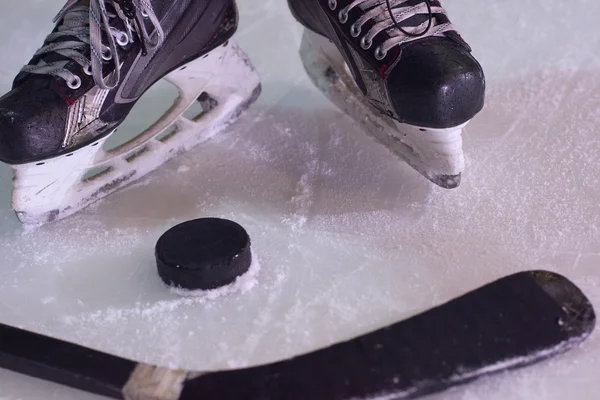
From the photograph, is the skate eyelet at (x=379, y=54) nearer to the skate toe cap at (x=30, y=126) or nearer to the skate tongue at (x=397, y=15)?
the skate tongue at (x=397, y=15)

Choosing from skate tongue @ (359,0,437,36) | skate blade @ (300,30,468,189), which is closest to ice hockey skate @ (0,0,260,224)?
skate blade @ (300,30,468,189)

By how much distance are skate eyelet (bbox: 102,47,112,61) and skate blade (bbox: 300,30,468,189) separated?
16.0 inches

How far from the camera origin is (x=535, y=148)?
1.35 metres

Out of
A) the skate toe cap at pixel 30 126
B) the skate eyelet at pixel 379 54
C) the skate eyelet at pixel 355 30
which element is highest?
the skate toe cap at pixel 30 126

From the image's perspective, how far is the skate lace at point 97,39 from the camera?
1.19m

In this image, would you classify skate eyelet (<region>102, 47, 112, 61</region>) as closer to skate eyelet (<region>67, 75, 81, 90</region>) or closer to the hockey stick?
skate eyelet (<region>67, 75, 81, 90</region>)

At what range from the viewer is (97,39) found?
1.19 meters

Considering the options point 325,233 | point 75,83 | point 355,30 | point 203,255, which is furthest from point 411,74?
point 75,83

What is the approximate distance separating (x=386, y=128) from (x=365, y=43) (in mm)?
159

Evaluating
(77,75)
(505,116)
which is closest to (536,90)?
(505,116)

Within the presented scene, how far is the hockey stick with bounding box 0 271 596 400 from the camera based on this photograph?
2.90 feet

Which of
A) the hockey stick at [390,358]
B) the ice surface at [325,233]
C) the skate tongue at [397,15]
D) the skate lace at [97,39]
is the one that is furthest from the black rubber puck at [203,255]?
the skate tongue at [397,15]

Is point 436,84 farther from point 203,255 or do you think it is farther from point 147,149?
point 147,149

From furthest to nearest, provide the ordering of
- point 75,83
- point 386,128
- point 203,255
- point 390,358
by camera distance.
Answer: point 386,128 < point 75,83 < point 203,255 < point 390,358
